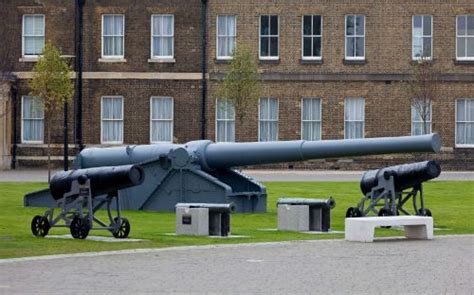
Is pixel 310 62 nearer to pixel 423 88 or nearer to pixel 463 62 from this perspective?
pixel 423 88

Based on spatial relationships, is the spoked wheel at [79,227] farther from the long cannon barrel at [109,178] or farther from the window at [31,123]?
the window at [31,123]

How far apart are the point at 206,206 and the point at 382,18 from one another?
119 feet

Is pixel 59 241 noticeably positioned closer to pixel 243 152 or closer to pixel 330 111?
pixel 243 152

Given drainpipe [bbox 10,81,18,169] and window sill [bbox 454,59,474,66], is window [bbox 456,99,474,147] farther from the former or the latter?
drainpipe [bbox 10,81,18,169]

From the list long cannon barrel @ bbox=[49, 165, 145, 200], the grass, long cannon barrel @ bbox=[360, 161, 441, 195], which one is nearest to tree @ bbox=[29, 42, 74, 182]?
the grass

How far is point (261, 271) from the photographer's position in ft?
73.4

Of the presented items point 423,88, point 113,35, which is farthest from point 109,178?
point 113,35

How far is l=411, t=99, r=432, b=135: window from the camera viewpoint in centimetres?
6366

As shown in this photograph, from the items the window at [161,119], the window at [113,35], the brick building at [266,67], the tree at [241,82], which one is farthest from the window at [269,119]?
the window at [113,35]

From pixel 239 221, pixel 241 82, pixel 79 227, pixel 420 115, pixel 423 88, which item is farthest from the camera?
pixel 420 115

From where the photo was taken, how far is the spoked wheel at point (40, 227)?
28953mm

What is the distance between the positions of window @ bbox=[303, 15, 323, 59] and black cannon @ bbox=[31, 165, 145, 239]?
120ft

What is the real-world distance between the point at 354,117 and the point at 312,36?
140 inches

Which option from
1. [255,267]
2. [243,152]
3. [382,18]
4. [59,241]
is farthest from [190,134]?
[255,267]
